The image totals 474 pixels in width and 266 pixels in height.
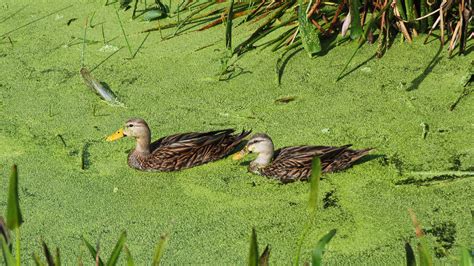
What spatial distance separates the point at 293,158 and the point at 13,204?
9.11 ft

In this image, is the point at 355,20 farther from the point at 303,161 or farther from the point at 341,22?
the point at 303,161

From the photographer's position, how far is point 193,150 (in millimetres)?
4914

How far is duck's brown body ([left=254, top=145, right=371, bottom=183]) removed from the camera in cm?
462

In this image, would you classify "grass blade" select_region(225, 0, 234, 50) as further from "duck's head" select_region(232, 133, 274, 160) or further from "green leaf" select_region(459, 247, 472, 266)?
"green leaf" select_region(459, 247, 472, 266)

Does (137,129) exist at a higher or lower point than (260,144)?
higher

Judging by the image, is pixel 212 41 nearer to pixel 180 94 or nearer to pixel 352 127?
pixel 180 94

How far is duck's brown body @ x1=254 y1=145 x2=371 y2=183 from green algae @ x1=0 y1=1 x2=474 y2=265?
0.20ft

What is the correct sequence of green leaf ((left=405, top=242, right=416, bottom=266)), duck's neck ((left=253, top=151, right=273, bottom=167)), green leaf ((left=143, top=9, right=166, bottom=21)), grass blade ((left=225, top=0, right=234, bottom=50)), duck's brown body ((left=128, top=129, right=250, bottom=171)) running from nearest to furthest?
1. green leaf ((left=405, top=242, right=416, bottom=266))
2. duck's neck ((left=253, top=151, right=273, bottom=167))
3. duck's brown body ((left=128, top=129, right=250, bottom=171))
4. grass blade ((left=225, top=0, right=234, bottom=50))
5. green leaf ((left=143, top=9, right=166, bottom=21))

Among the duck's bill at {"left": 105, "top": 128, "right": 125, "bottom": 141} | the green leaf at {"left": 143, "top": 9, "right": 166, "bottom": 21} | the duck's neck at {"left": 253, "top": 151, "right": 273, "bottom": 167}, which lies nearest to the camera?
the duck's neck at {"left": 253, "top": 151, "right": 273, "bottom": 167}

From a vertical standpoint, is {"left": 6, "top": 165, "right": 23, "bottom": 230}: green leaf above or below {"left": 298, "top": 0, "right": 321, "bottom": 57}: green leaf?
above

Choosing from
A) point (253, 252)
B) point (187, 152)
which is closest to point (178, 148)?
point (187, 152)

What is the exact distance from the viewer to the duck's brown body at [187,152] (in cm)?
491

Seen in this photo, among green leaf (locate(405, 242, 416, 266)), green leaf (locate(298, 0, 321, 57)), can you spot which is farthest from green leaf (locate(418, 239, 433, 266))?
green leaf (locate(298, 0, 321, 57))

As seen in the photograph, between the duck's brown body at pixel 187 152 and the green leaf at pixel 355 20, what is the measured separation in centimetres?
97
